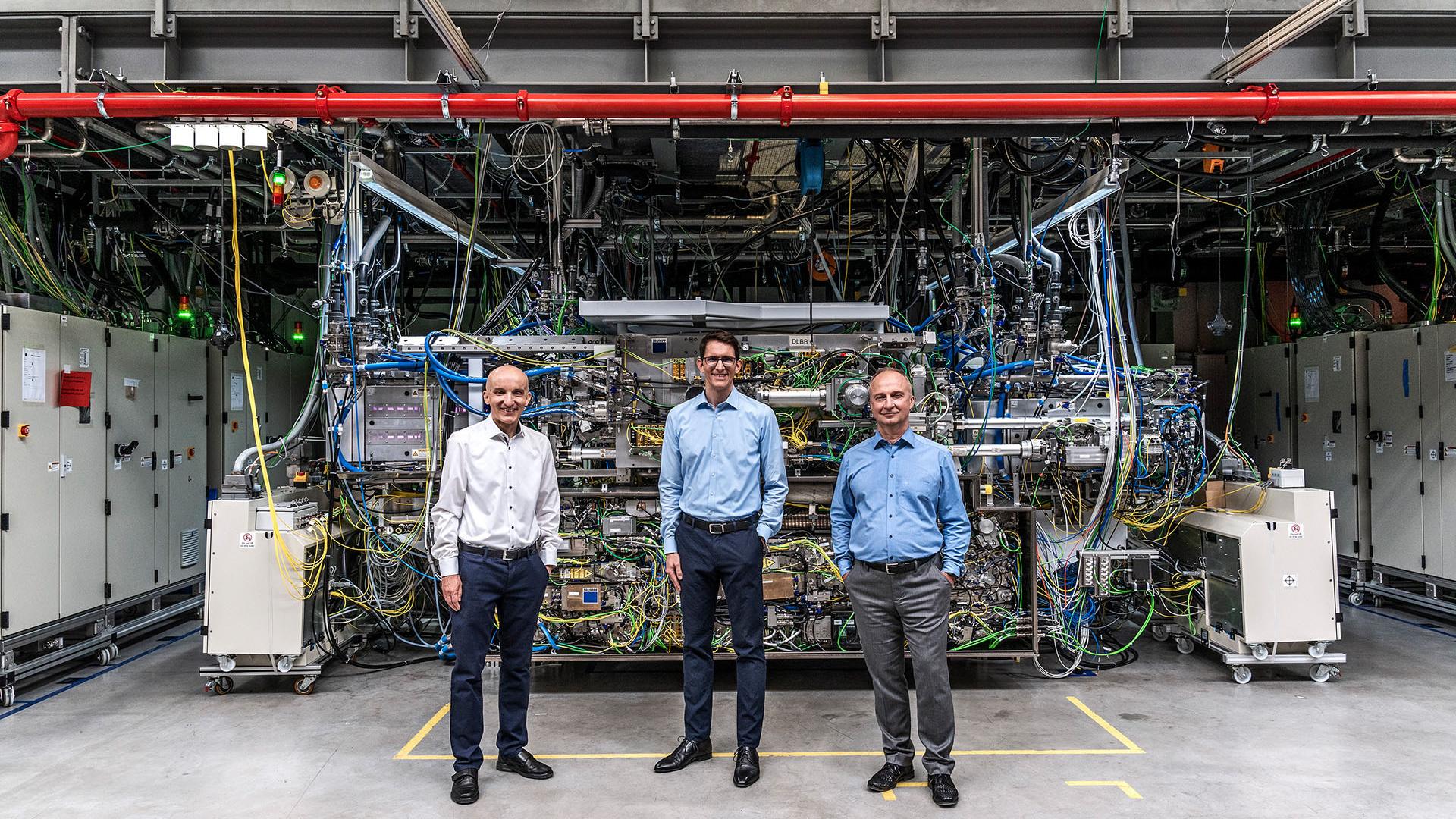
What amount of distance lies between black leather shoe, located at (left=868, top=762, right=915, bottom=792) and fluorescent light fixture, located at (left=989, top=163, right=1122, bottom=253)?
289 cm

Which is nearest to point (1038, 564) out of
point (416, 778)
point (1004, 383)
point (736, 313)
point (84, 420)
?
point (1004, 383)

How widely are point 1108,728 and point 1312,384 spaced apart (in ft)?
17.0

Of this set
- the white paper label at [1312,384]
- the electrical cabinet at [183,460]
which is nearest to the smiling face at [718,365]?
the electrical cabinet at [183,460]

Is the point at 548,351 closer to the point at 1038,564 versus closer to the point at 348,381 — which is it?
the point at 348,381

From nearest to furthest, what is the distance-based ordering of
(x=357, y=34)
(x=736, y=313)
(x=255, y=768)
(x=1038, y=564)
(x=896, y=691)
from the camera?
1. (x=896, y=691)
2. (x=255, y=768)
3. (x=357, y=34)
4. (x=736, y=313)
5. (x=1038, y=564)

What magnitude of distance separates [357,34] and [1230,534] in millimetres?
5261

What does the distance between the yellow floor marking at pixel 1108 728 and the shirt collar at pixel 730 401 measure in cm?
230

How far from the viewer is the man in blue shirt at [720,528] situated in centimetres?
337

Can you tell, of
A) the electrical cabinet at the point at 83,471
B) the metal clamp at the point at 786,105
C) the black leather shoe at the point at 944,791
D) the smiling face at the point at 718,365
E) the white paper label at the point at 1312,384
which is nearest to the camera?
the black leather shoe at the point at 944,791

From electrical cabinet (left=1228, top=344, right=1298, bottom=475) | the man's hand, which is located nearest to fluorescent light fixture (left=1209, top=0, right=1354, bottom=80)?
the man's hand

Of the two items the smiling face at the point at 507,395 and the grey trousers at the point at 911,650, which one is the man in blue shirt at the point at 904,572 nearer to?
the grey trousers at the point at 911,650

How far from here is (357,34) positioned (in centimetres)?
382

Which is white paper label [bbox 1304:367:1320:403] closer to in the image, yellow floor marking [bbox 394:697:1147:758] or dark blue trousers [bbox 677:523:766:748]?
yellow floor marking [bbox 394:697:1147:758]

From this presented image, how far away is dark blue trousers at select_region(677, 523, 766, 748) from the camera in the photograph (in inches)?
132
